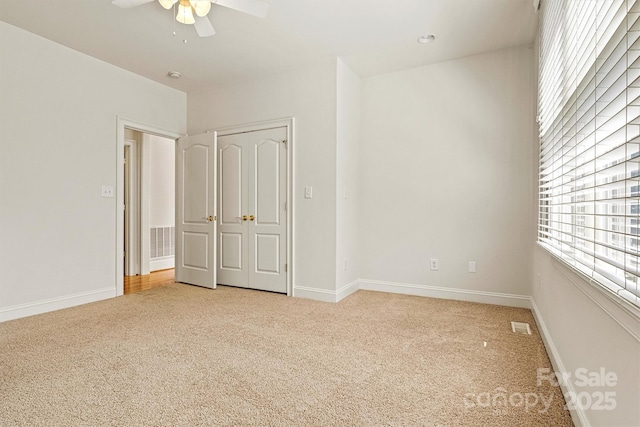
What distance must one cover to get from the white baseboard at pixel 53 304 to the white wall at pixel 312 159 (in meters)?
2.12

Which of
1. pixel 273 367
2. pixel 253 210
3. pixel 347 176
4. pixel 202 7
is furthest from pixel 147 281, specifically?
pixel 202 7

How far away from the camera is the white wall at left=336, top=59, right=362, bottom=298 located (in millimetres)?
3924

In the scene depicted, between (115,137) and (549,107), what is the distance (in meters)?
4.25

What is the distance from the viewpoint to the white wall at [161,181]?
5830mm

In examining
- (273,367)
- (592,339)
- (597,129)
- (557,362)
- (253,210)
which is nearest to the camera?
(597,129)

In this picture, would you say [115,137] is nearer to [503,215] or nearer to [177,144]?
[177,144]

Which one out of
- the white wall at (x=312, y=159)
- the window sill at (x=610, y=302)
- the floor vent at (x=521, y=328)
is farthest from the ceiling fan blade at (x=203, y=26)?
the floor vent at (x=521, y=328)

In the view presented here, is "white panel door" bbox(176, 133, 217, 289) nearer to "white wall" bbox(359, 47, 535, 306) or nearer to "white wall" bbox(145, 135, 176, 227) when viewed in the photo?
"white wall" bbox(145, 135, 176, 227)

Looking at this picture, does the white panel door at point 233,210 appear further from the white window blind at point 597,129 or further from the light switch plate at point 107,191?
the white window blind at point 597,129

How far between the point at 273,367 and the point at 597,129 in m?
2.05

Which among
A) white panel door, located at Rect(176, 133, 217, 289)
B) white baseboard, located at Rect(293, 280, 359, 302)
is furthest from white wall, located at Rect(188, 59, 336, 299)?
white panel door, located at Rect(176, 133, 217, 289)

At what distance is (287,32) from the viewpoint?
3.29m

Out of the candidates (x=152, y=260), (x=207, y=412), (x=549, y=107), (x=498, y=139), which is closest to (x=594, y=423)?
(x=207, y=412)

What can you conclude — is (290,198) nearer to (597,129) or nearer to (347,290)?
(347,290)
